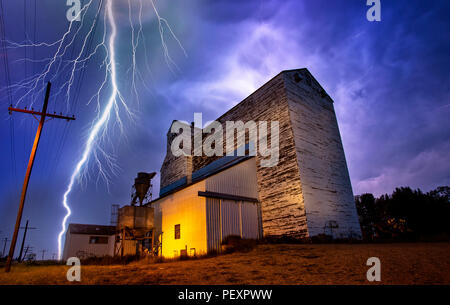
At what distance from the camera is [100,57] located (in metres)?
17.5

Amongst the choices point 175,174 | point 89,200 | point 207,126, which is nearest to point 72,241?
point 175,174

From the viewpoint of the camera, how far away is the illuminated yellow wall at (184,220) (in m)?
13.8

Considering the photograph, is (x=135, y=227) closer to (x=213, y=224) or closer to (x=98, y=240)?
(x=213, y=224)

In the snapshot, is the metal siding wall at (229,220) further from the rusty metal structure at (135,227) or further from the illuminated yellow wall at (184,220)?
the rusty metal structure at (135,227)

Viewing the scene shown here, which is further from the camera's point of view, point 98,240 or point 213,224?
point 98,240

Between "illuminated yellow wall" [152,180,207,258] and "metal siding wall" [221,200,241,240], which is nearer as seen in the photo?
"illuminated yellow wall" [152,180,207,258]

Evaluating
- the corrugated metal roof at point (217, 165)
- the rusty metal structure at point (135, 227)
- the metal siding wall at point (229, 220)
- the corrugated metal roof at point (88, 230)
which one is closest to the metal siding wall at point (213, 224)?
the metal siding wall at point (229, 220)

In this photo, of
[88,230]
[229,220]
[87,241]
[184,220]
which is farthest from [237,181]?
[88,230]

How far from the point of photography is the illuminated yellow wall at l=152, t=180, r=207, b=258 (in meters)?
13.8

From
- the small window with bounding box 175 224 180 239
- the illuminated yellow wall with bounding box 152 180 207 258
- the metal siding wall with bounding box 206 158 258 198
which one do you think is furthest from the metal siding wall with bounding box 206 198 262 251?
the small window with bounding box 175 224 180 239

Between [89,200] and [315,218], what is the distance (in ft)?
667

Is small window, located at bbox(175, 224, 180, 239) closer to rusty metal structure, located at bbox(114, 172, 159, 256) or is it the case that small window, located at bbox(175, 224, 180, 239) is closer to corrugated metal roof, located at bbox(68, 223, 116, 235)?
rusty metal structure, located at bbox(114, 172, 159, 256)

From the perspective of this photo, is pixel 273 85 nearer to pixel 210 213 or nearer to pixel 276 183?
pixel 276 183

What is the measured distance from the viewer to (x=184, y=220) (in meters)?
15.4
